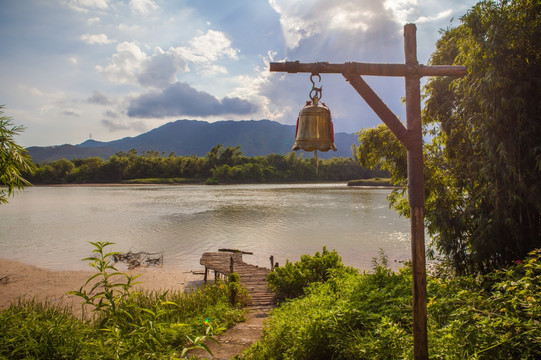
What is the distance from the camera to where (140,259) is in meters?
17.0

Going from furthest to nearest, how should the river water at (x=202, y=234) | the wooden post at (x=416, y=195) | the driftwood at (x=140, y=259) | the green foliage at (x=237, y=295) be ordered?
the river water at (x=202, y=234) → the driftwood at (x=140, y=259) → the green foliage at (x=237, y=295) → the wooden post at (x=416, y=195)

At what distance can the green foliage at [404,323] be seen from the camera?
2.82 m

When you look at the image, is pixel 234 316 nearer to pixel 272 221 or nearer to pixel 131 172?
pixel 272 221

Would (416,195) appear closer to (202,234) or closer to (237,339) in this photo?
(237,339)

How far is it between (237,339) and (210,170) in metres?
103

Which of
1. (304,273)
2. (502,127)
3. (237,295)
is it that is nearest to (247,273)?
(237,295)

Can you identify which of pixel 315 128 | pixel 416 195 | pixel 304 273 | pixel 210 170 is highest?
pixel 210 170

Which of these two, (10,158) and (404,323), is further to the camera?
(10,158)

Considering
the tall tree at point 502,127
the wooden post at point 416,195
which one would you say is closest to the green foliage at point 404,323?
the wooden post at point 416,195

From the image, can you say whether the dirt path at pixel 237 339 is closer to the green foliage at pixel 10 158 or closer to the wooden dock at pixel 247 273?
the wooden dock at pixel 247 273

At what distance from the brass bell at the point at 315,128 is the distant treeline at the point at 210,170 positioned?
3816 inches

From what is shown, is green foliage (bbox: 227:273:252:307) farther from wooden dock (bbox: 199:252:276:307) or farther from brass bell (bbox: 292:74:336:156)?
brass bell (bbox: 292:74:336:156)

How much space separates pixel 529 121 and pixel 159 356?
24.3 feet

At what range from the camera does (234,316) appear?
7.19 meters
